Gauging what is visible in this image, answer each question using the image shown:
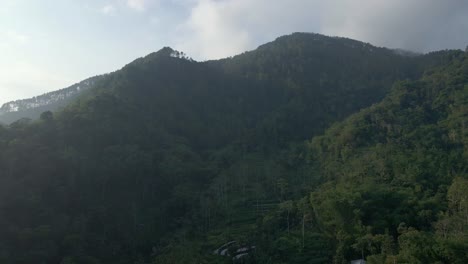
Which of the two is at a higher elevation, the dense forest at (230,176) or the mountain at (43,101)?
the mountain at (43,101)

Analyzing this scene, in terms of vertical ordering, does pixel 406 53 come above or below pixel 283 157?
above

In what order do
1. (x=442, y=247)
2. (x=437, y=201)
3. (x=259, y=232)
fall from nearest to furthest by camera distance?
(x=442, y=247)
(x=437, y=201)
(x=259, y=232)

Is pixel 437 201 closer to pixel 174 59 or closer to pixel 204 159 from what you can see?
pixel 204 159

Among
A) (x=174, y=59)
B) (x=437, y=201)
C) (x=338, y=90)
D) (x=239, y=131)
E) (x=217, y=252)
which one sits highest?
(x=174, y=59)

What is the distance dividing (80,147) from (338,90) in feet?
167

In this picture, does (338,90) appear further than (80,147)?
Yes

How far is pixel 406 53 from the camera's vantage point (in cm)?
11369

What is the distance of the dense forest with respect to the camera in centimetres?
2714

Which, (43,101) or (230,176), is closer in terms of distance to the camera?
(230,176)

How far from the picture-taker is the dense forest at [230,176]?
27141 mm

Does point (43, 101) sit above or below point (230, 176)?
above

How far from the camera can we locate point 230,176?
4603 cm

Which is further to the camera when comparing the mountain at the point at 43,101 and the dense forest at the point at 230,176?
the mountain at the point at 43,101

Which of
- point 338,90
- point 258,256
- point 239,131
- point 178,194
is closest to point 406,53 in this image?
point 338,90
